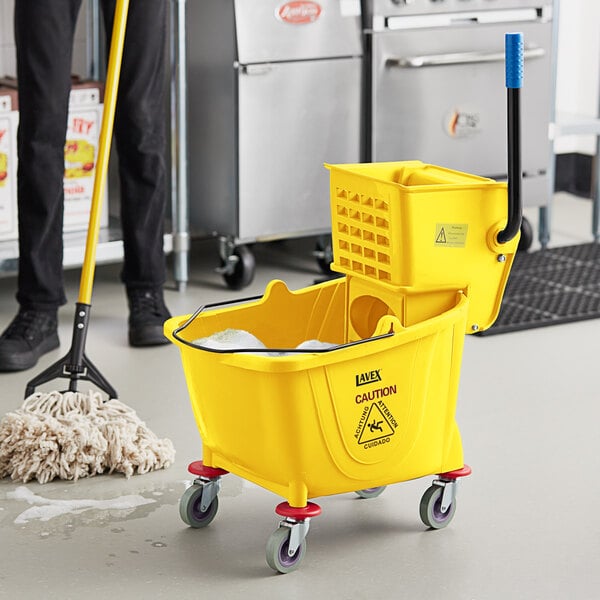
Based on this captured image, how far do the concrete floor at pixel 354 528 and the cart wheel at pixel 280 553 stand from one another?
16 mm

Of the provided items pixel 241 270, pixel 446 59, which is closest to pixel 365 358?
pixel 241 270

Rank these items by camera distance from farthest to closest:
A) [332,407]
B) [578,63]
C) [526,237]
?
[578,63] → [526,237] → [332,407]

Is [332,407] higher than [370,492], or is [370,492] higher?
[332,407]

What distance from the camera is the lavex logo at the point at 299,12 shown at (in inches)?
125

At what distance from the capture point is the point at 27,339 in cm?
268

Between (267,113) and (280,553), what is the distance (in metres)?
1.72

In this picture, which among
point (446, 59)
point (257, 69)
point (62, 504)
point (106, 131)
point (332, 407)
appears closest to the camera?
point (332, 407)

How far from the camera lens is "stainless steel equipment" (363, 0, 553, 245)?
3.37 metres

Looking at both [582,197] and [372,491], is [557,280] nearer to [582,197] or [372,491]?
[582,197]

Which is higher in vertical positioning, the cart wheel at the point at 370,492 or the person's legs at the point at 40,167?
the person's legs at the point at 40,167

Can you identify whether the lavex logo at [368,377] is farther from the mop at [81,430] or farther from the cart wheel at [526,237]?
the cart wheel at [526,237]

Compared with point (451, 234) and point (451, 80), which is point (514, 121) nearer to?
point (451, 234)

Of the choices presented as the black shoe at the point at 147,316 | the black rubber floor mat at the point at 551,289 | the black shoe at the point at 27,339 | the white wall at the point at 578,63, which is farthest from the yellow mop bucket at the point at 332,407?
the white wall at the point at 578,63

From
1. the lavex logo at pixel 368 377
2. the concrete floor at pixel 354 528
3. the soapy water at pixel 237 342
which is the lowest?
the concrete floor at pixel 354 528
